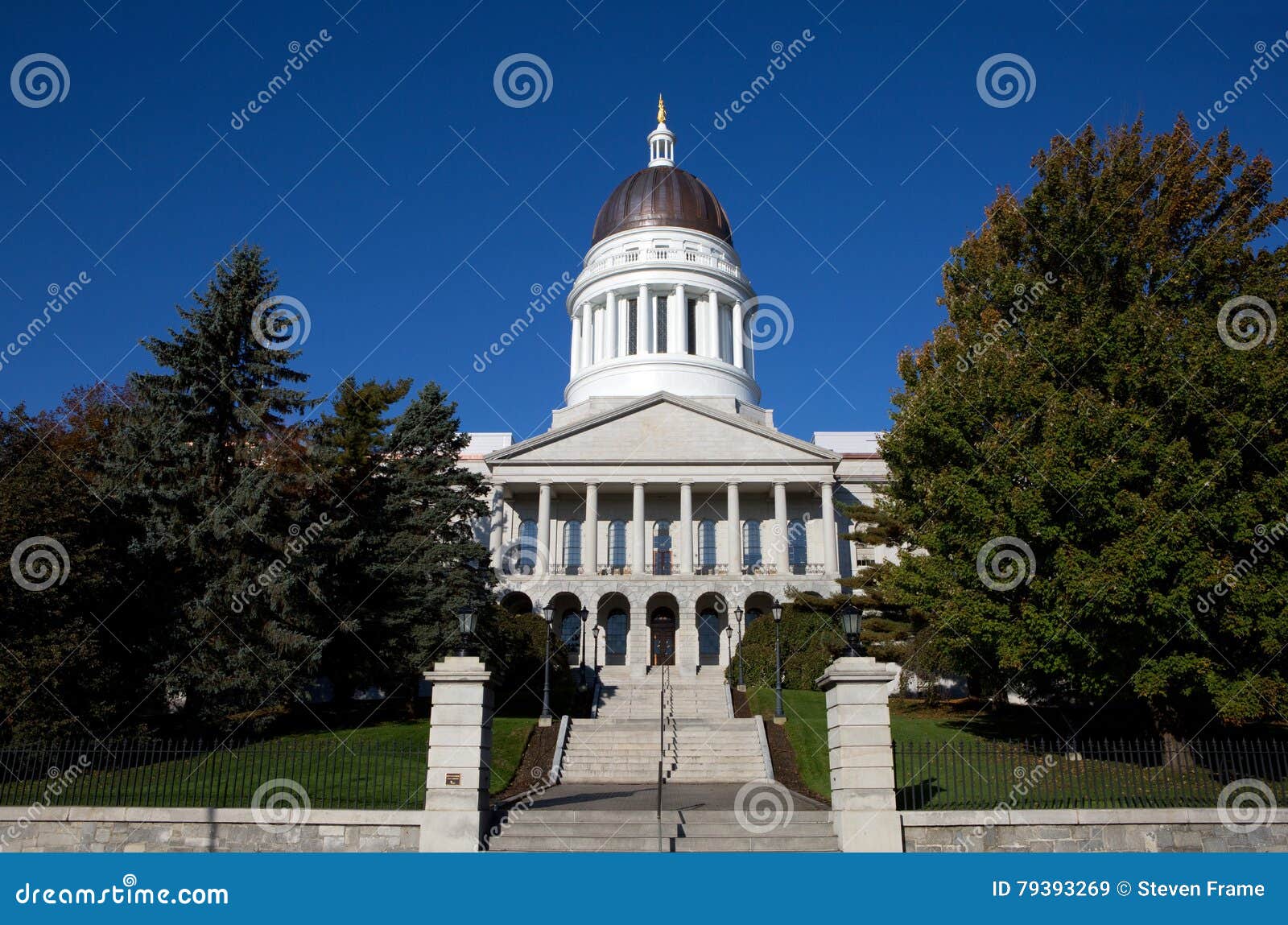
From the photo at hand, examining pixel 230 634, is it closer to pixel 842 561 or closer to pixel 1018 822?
pixel 1018 822

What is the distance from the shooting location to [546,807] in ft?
54.6

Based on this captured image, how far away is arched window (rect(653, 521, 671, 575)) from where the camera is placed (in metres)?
46.4

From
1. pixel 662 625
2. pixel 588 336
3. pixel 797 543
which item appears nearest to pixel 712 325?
pixel 588 336

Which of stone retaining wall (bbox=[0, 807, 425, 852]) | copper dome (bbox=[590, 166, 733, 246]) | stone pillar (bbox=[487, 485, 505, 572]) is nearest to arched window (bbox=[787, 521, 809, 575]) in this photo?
stone pillar (bbox=[487, 485, 505, 572])

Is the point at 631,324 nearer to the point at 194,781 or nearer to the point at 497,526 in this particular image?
the point at 497,526

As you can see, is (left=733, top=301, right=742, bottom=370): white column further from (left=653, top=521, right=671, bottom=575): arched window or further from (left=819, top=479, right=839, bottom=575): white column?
(left=819, top=479, right=839, bottom=575): white column

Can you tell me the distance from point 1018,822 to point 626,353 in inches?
1832

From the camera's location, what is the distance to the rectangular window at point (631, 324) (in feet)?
193

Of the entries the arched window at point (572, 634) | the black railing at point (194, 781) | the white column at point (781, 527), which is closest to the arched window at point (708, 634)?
the white column at point (781, 527)

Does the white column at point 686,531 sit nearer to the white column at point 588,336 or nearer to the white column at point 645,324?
the white column at point 645,324

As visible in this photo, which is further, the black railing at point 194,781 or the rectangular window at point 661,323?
the rectangular window at point 661,323

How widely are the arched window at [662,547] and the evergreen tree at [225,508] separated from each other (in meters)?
22.4

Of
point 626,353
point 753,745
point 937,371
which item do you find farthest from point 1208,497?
point 626,353

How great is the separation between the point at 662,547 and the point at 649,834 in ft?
107
